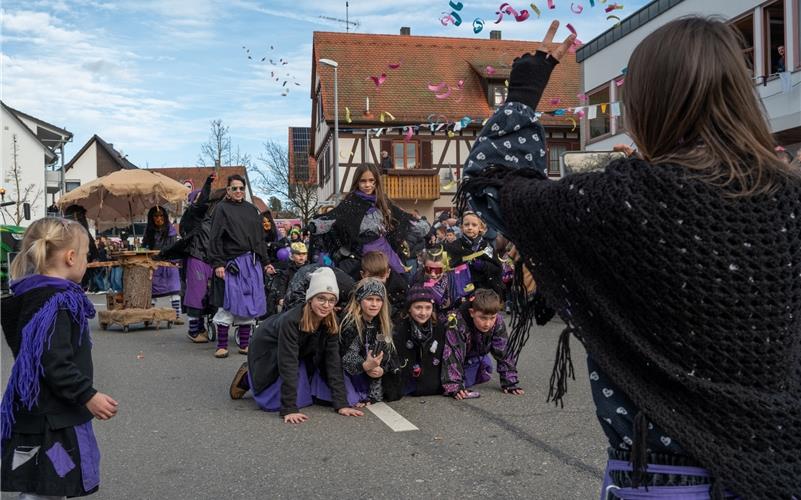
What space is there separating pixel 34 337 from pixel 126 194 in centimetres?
1080

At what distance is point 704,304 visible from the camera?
63.5 inches

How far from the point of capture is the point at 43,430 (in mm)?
3254

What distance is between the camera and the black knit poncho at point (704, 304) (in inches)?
63.0

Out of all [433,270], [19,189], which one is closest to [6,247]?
[433,270]

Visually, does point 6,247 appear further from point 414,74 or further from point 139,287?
point 414,74

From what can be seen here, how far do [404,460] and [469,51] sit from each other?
3813 cm

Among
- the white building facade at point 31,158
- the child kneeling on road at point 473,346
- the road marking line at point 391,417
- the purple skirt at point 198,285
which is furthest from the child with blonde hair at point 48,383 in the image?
the white building facade at point 31,158

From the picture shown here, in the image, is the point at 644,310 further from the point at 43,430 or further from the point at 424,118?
the point at 424,118

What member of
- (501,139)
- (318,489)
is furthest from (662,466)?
(318,489)

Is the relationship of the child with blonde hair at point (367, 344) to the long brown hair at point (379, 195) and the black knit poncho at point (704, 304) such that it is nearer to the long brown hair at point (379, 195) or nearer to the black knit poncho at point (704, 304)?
the long brown hair at point (379, 195)

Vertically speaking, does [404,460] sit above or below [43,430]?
below

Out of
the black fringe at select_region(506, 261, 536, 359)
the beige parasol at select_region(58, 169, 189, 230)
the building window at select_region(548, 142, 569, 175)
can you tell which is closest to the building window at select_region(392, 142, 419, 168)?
the building window at select_region(548, 142, 569, 175)

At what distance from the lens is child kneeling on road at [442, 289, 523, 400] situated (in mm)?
6863

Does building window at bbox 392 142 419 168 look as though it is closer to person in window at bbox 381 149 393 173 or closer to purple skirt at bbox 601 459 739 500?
person in window at bbox 381 149 393 173
